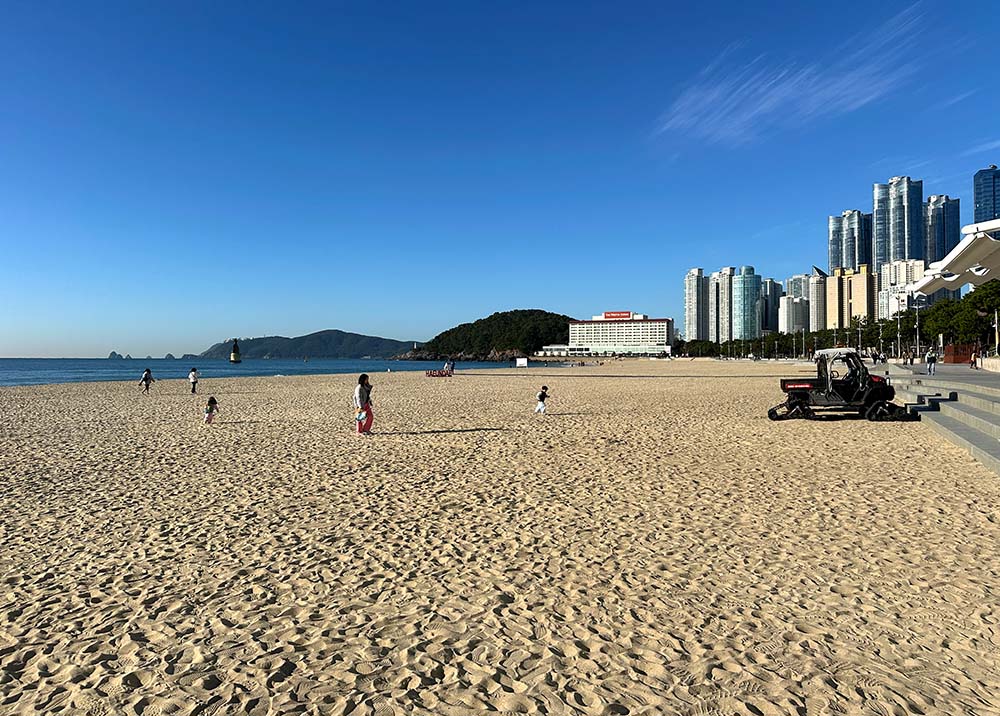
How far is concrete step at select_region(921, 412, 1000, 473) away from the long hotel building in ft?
568

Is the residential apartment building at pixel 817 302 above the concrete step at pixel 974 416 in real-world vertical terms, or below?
above

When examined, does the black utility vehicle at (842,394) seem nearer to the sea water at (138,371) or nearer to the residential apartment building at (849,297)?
the sea water at (138,371)

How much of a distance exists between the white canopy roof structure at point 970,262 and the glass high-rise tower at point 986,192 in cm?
17757

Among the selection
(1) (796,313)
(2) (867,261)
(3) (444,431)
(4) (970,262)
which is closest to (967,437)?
(4) (970,262)

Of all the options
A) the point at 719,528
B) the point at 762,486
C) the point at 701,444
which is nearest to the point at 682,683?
the point at 719,528

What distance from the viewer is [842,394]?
15703 mm

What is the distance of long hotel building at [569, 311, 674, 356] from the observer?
617ft

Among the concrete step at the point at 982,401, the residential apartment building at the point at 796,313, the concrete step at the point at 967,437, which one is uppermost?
the residential apartment building at the point at 796,313

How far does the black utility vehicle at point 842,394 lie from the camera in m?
15.5

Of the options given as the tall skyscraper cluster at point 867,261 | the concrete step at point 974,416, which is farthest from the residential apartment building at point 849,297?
the concrete step at point 974,416

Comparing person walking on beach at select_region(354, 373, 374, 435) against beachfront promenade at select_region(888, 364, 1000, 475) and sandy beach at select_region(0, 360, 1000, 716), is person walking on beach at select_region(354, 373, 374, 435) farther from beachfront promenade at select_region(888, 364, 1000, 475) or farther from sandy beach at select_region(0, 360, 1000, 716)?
beachfront promenade at select_region(888, 364, 1000, 475)

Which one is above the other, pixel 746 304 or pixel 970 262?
pixel 746 304

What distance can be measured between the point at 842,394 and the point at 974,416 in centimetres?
318

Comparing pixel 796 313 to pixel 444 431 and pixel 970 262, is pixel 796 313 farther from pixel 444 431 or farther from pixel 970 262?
pixel 444 431
